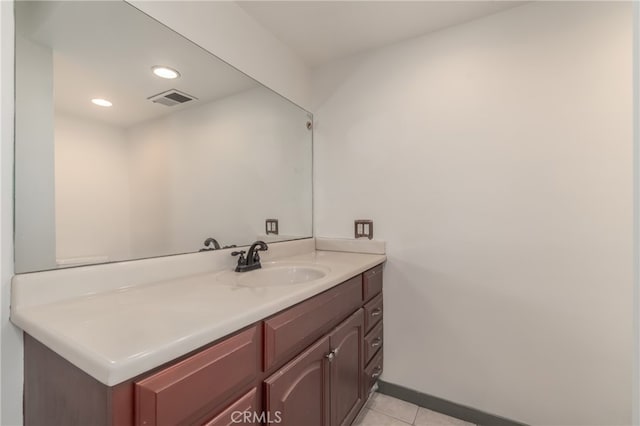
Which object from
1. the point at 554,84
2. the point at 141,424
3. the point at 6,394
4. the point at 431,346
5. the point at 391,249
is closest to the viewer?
the point at 141,424

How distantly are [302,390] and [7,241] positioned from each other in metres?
0.99

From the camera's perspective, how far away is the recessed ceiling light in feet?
3.62

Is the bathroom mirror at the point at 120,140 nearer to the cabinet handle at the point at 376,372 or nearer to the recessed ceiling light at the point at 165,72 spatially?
the recessed ceiling light at the point at 165,72

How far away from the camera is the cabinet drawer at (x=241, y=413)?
624 millimetres

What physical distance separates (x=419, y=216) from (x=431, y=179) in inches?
9.3

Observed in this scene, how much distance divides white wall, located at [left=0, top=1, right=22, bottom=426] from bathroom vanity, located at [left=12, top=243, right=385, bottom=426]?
0.03 m

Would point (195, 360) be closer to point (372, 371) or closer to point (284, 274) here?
point (284, 274)

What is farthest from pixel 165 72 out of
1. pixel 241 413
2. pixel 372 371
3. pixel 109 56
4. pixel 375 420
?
pixel 375 420

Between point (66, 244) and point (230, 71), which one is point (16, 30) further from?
point (230, 71)

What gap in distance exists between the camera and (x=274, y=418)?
78 centimetres

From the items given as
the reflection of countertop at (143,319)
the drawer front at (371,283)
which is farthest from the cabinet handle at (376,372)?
the reflection of countertop at (143,319)

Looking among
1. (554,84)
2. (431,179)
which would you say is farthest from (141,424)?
(554,84)

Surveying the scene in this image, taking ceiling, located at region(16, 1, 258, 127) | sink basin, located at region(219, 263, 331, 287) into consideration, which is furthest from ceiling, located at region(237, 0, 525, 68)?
sink basin, located at region(219, 263, 331, 287)

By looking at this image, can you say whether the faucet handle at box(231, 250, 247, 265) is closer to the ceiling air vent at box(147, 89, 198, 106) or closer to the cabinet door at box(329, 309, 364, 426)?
the cabinet door at box(329, 309, 364, 426)
